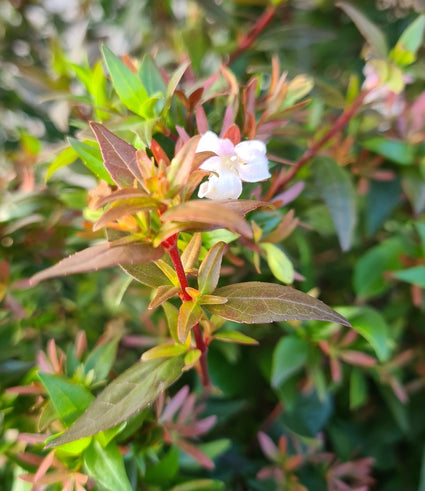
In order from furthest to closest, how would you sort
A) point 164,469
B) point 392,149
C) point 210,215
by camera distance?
1. point 392,149
2. point 164,469
3. point 210,215

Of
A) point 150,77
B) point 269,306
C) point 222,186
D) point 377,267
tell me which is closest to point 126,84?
point 150,77

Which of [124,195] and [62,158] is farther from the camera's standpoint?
→ [62,158]

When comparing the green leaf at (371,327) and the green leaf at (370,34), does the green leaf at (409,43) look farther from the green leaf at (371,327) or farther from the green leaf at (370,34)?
the green leaf at (371,327)

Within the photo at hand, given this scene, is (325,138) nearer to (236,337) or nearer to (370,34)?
(370,34)

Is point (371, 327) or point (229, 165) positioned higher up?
point (229, 165)

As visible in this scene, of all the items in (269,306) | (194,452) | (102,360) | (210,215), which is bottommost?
(194,452)

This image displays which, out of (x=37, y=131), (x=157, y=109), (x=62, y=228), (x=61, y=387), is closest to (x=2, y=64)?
(x=37, y=131)
